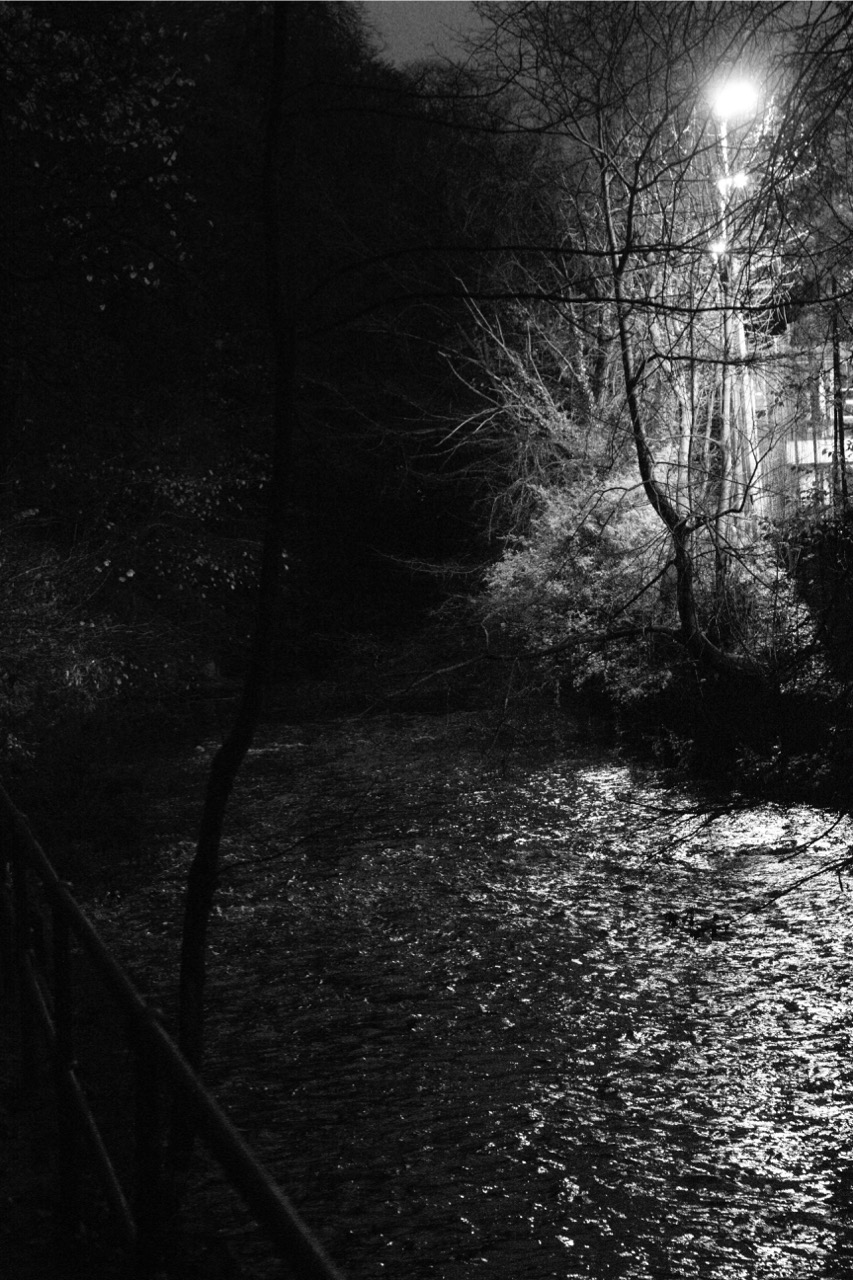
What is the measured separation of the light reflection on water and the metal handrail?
2.50 m

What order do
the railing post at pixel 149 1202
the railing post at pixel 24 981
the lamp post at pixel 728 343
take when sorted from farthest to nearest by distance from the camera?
1. the lamp post at pixel 728 343
2. the railing post at pixel 24 981
3. the railing post at pixel 149 1202

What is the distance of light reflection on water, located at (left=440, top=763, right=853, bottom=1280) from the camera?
5668mm

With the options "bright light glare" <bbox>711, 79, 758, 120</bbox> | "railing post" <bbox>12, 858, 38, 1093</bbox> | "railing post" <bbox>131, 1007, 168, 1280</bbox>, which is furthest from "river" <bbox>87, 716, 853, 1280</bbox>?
"bright light glare" <bbox>711, 79, 758, 120</bbox>

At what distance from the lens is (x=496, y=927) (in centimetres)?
1008

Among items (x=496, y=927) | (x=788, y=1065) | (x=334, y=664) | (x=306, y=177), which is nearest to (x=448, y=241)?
(x=306, y=177)

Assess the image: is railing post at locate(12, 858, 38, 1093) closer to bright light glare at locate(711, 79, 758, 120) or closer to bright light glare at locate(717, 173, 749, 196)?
bright light glare at locate(711, 79, 758, 120)

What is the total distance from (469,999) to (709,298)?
9.33m

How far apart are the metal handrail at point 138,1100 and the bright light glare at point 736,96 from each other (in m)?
7.82

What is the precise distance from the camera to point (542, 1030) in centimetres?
801

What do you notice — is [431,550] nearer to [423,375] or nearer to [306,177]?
[423,375]

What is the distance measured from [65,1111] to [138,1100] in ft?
3.59

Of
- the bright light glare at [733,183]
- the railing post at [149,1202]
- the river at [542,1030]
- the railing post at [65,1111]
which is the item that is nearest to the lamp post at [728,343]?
the bright light glare at [733,183]

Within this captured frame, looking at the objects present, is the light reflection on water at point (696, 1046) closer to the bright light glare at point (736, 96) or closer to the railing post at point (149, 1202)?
the railing post at point (149, 1202)

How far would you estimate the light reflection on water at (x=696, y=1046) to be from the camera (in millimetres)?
5668
